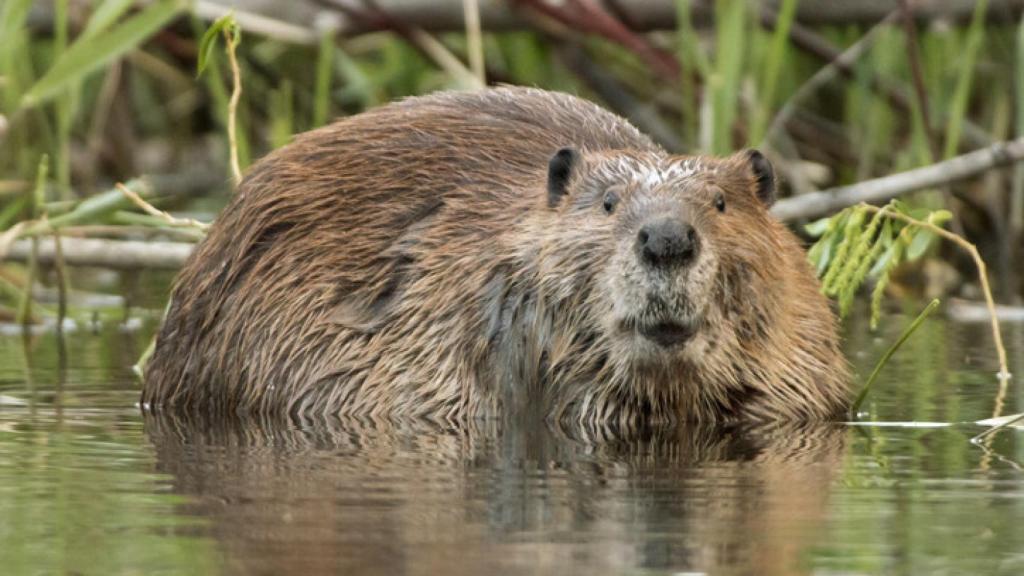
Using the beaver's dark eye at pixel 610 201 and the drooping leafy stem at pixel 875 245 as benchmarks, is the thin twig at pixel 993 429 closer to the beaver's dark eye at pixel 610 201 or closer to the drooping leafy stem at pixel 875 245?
the drooping leafy stem at pixel 875 245

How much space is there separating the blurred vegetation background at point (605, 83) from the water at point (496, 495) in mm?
1290

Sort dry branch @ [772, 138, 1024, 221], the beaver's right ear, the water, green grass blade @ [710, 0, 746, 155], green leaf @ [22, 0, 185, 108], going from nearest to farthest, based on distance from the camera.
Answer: the water < the beaver's right ear < green leaf @ [22, 0, 185, 108] < dry branch @ [772, 138, 1024, 221] < green grass blade @ [710, 0, 746, 155]

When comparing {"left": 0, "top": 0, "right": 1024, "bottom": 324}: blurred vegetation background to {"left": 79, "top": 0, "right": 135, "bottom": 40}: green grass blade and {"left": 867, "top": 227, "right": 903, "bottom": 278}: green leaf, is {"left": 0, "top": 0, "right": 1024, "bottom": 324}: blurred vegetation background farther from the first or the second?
{"left": 867, "top": 227, "right": 903, "bottom": 278}: green leaf

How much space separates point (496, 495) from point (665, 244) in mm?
721

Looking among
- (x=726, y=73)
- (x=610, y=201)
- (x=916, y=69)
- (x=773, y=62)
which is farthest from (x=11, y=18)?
(x=916, y=69)

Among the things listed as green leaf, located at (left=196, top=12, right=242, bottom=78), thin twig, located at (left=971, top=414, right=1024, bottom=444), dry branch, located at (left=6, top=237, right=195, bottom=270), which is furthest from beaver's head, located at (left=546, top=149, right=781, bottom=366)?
dry branch, located at (left=6, top=237, right=195, bottom=270)

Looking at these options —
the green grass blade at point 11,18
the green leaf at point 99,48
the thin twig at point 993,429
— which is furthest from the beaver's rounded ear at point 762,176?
the green grass blade at point 11,18

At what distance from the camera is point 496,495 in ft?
9.92

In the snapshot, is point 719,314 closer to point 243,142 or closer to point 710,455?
point 710,455

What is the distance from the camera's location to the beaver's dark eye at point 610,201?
12.8 ft

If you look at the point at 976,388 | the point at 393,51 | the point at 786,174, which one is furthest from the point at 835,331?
the point at 393,51

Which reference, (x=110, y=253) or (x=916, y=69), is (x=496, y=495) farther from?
(x=916, y=69)

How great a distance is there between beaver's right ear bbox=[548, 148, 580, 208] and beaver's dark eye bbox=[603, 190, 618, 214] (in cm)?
16

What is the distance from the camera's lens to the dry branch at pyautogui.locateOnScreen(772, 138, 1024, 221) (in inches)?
217
